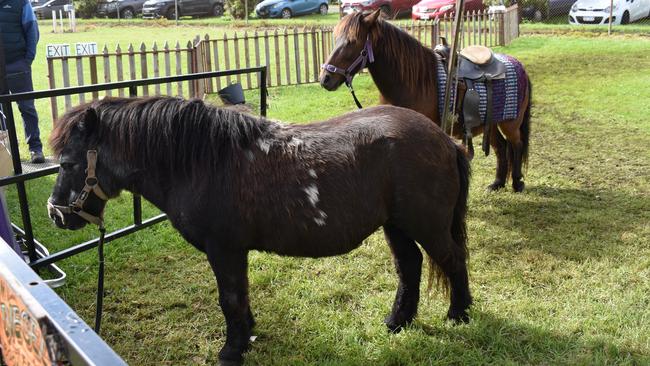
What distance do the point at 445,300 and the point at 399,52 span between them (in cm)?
246

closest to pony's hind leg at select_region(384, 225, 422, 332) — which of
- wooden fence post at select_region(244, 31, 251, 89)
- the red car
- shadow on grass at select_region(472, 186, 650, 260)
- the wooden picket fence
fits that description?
shadow on grass at select_region(472, 186, 650, 260)

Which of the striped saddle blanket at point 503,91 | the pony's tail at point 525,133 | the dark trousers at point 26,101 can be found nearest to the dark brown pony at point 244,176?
the striped saddle blanket at point 503,91

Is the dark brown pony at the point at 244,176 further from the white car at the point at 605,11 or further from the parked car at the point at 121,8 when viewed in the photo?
the parked car at the point at 121,8

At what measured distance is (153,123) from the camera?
9.59 ft

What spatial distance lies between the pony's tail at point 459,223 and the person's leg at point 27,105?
5149 millimetres

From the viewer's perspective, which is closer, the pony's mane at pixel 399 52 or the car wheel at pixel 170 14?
the pony's mane at pixel 399 52

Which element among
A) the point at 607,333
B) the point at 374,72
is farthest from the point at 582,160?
the point at 607,333

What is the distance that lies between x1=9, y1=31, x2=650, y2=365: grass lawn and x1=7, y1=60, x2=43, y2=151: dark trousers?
33.7 inches

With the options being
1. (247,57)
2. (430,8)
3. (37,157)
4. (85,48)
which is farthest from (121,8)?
(37,157)

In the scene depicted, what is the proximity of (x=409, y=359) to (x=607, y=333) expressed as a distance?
4.06 feet

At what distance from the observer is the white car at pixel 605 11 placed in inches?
746

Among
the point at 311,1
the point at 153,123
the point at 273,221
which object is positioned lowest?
the point at 273,221

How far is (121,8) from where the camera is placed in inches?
1102

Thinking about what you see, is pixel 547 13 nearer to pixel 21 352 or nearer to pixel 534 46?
pixel 534 46
